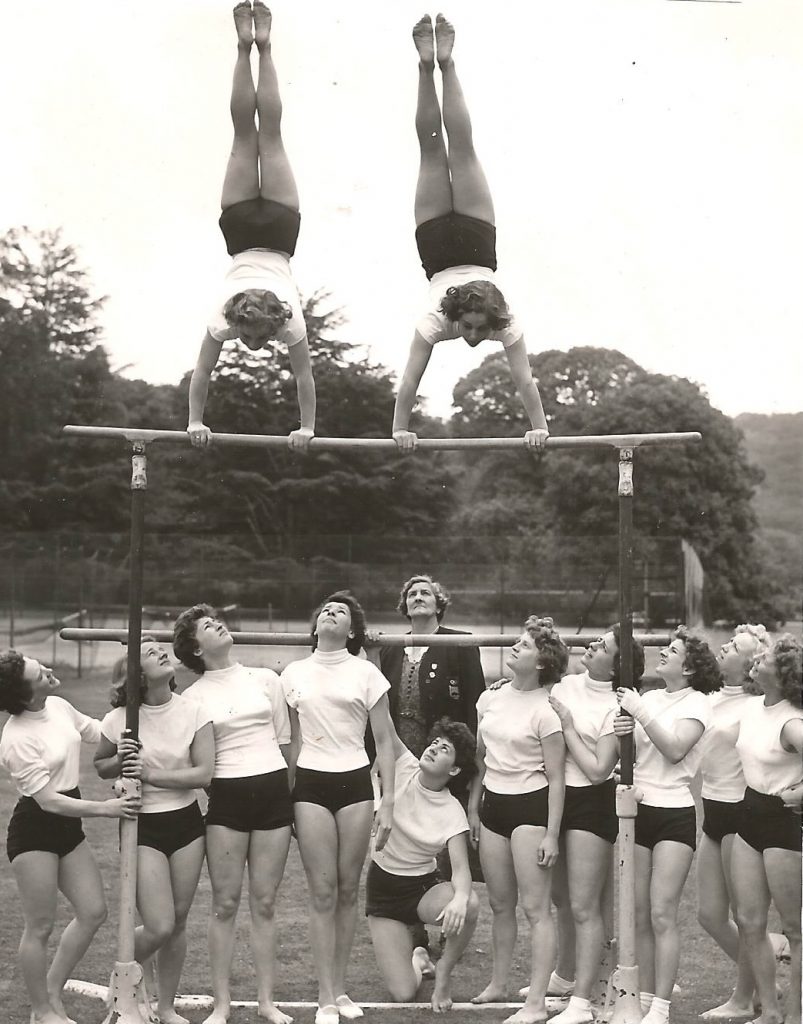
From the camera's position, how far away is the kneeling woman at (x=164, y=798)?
4.75 metres

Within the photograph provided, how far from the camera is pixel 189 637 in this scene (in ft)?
16.1

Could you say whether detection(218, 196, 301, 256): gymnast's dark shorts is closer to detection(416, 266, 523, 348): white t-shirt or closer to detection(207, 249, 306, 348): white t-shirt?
detection(207, 249, 306, 348): white t-shirt

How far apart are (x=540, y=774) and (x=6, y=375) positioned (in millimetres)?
25965

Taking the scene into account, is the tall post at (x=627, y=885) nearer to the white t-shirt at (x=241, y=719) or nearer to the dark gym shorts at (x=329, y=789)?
the dark gym shorts at (x=329, y=789)

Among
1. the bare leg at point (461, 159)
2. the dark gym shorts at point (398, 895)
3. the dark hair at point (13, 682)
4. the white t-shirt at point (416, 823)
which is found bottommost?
the dark gym shorts at point (398, 895)

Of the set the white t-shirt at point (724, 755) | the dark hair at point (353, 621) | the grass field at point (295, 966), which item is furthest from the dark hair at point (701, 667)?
the grass field at point (295, 966)

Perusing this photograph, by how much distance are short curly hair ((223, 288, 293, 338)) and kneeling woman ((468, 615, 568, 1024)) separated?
5.59 ft

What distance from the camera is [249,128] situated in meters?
5.61

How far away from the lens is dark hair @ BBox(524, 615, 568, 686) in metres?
5.00

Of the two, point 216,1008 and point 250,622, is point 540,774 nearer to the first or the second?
point 216,1008

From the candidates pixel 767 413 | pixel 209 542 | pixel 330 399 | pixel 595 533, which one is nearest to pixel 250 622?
pixel 209 542

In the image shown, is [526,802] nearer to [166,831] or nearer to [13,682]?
[166,831]

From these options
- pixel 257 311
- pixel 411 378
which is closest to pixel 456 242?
pixel 411 378

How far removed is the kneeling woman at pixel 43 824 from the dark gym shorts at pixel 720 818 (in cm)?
234
